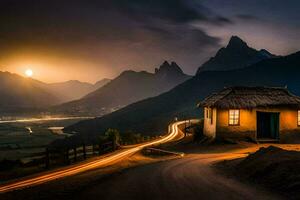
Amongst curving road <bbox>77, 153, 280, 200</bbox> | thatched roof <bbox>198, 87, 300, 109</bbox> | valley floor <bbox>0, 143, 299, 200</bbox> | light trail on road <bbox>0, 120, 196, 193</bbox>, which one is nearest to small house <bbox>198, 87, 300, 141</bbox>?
thatched roof <bbox>198, 87, 300, 109</bbox>

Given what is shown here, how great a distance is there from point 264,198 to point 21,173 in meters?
21.2

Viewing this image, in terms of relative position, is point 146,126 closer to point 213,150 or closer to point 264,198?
point 213,150

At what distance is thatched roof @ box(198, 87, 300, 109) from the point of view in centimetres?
3567

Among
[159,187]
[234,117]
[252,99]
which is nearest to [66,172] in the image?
[159,187]

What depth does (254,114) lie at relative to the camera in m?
36.2

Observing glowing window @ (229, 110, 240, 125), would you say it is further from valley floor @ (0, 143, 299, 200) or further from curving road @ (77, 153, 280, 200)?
curving road @ (77, 153, 280, 200)

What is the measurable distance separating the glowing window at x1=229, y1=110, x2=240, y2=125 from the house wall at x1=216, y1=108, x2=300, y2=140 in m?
0.32

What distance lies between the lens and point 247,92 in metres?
38.0

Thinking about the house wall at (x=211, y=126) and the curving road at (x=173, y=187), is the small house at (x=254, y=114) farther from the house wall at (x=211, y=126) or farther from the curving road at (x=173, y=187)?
the curving road at (x=173, y=187)

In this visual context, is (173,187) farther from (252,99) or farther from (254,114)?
(252,99)

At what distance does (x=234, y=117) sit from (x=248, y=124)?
68.6 inches

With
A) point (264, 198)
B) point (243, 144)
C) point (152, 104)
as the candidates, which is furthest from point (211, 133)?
point (152, 104)

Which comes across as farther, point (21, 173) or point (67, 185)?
point (21, 173)

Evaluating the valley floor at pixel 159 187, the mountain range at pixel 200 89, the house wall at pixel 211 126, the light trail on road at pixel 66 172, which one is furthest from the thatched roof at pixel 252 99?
the mountain range at pixel 200 89
